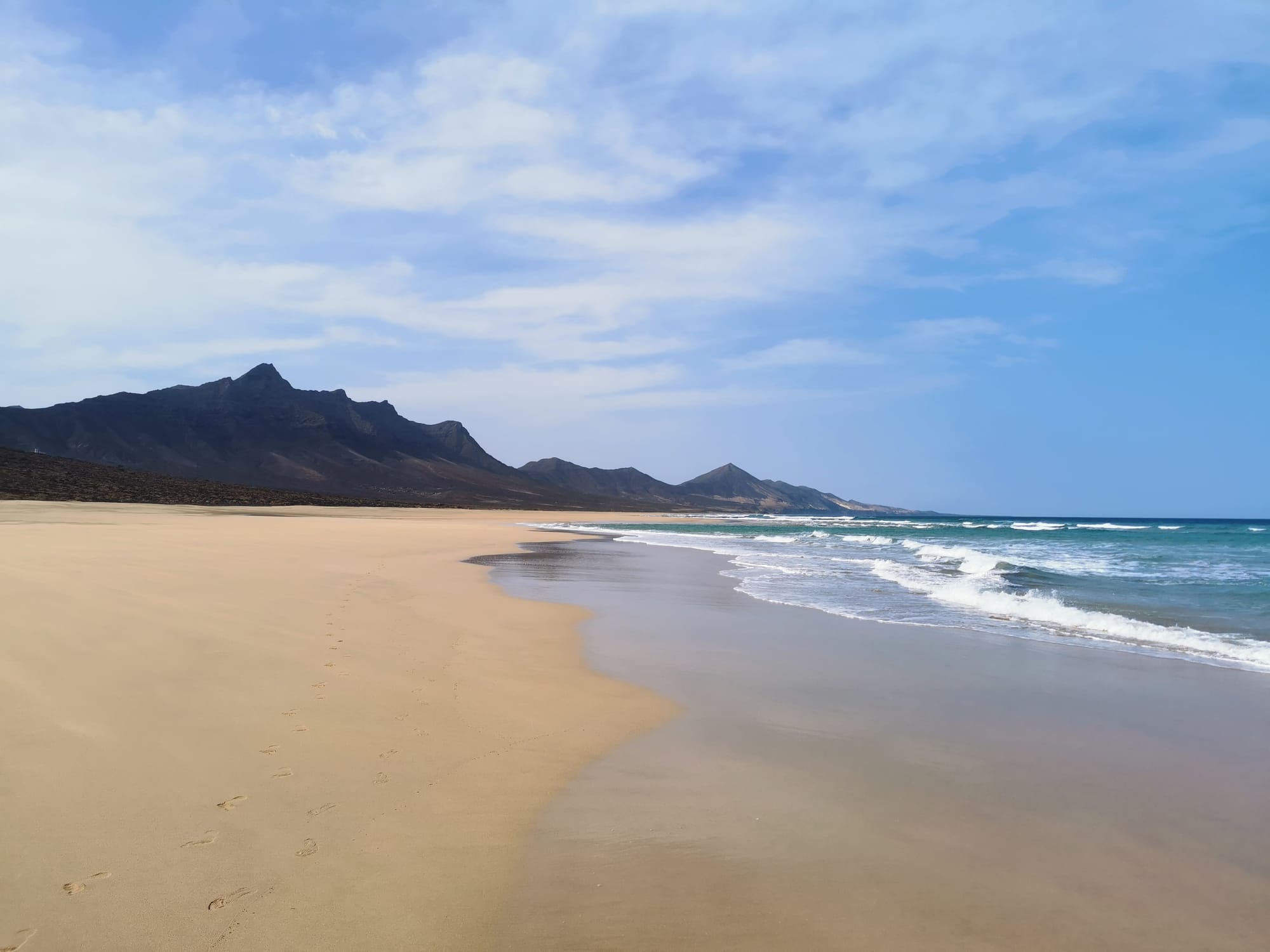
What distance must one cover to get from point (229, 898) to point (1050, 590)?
46.0ft

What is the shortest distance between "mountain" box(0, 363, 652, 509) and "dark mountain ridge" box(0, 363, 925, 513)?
0.65 ft

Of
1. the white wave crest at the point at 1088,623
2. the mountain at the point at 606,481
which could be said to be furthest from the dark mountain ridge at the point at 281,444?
the white wave crest at the point at 1088,623

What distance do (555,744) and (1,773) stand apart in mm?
2635

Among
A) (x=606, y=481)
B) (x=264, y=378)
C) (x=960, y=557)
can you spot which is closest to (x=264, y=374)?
(x=264, y=378)

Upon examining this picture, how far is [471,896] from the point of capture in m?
2.58

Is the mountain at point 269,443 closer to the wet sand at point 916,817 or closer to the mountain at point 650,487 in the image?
the mountain at point 650,487

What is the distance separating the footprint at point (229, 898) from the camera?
2400mm

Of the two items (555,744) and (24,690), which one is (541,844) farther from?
(24,690)

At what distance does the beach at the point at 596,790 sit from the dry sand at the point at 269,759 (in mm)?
19

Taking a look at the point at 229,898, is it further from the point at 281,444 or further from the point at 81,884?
the point at 281,444

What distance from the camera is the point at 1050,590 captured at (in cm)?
1306

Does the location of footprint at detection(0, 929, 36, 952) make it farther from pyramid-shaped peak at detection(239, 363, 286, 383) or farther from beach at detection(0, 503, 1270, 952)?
pyramid-shaped peak at detection(239, 363, 286, 383)

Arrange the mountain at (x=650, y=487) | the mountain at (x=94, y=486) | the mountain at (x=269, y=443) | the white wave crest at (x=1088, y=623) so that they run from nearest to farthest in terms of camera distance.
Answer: the white wave crest at (x=1088, y=623) < the mountain at (x=94, y=486) < the mountain at (x=269, y=443) < the mountain at (x=650, y=487)

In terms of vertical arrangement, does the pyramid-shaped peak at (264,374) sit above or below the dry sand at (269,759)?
above
